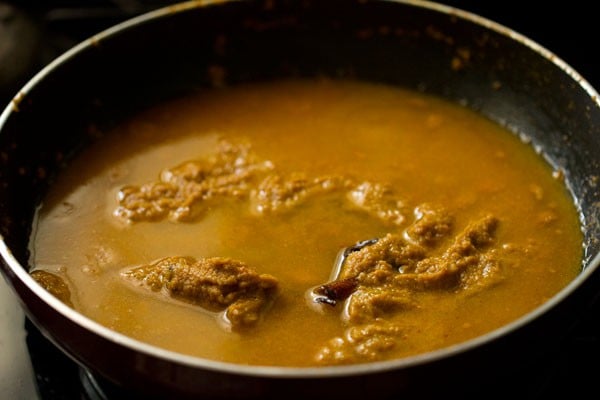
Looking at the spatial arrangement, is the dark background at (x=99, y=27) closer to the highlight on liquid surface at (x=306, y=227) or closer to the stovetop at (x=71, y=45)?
the stovetop at (x=71, y=45)

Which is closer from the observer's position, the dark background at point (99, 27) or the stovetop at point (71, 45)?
the stovetop at point (71, 45)

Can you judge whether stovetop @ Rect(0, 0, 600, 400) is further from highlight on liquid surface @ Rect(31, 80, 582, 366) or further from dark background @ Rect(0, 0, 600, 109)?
highlight on liquid surface @ Rect(31, 80, 582, 366)

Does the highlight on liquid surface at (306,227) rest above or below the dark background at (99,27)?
below

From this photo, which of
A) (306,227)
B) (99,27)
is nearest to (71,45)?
(99,27)

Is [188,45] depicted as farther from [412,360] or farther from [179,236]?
[412,360]

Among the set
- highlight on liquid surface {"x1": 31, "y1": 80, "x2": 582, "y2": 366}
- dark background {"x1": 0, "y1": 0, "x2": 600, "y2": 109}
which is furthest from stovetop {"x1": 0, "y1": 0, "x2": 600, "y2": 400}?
highlight on liquid surface {"x1": 31, "y1": 80, "x2": 582, "y2": 366}

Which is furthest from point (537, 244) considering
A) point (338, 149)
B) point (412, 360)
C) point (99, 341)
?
point (99, 341)

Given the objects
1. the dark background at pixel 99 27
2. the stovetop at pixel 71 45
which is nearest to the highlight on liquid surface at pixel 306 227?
the stovetop at pixel 71 45

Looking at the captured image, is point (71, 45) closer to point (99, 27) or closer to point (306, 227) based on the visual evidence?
point (99, 27)
